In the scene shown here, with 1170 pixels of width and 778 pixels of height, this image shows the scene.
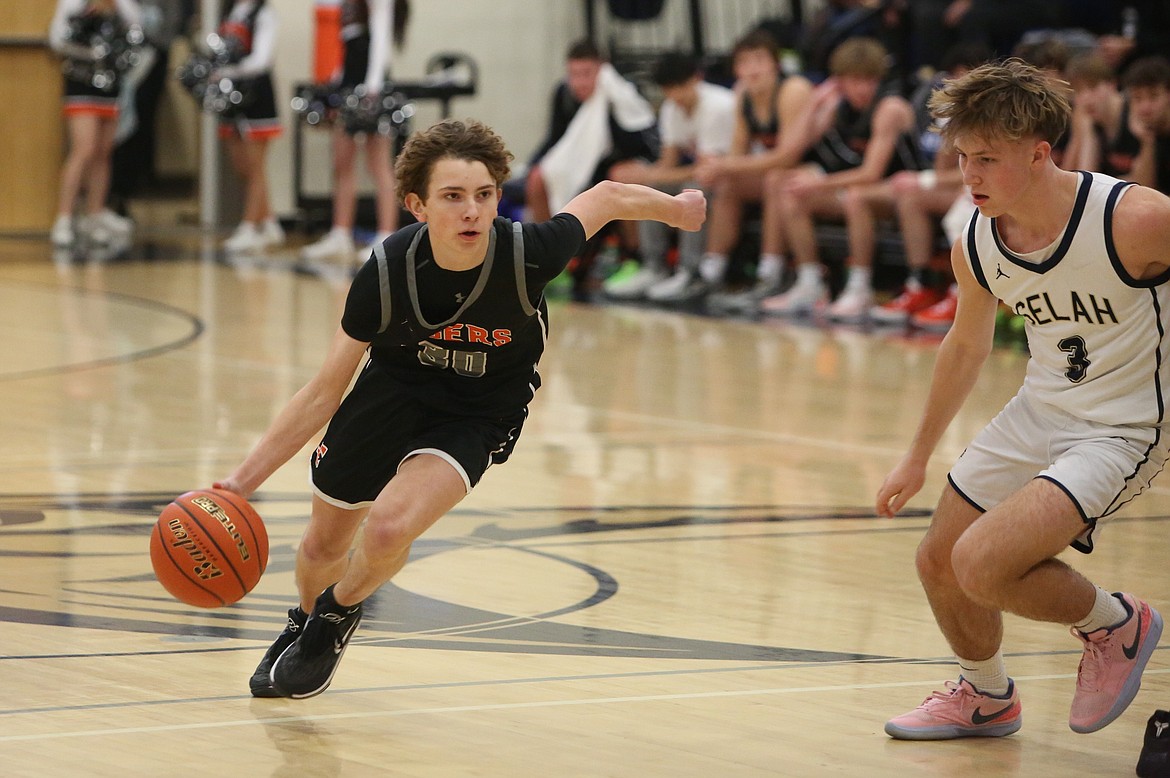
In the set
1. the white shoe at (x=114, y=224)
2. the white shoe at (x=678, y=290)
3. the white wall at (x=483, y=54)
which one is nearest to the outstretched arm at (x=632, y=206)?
the white shoe at (x=678, y=290)

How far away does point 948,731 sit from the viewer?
135 inches

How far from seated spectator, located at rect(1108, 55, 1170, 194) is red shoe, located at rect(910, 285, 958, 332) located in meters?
1.25

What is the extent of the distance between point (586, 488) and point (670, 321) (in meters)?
4.91

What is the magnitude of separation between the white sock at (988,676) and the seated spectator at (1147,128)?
255 inches

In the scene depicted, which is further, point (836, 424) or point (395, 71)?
point (395, 71)

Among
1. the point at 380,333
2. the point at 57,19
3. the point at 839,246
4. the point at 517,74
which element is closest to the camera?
the point at 380,333

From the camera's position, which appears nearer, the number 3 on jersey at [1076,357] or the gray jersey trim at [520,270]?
A: the number 3 on jersey at [1076,357]

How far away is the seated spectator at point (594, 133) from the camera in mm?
12203

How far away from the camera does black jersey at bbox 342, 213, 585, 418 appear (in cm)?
362

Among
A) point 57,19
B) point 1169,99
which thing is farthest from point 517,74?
point 1169,99

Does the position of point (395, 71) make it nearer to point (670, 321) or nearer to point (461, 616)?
point (670, 321)

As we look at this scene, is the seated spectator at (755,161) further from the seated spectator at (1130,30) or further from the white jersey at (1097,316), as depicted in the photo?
the white jersey at (1097,316)

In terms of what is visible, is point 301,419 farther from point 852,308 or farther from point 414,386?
point 852,308

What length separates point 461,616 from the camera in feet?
14.0
